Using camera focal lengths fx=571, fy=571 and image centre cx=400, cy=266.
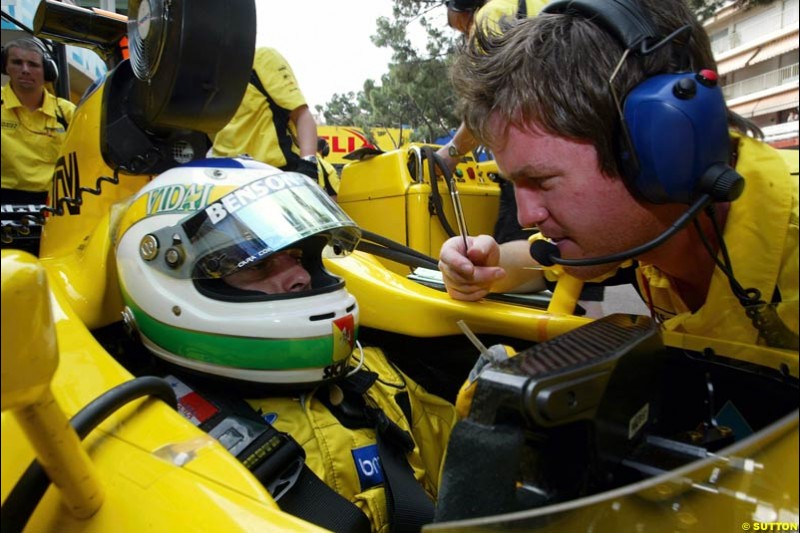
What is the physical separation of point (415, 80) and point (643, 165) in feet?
5.95

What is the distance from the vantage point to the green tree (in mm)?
1360

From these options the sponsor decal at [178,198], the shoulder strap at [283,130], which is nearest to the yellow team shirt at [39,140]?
the sponsor decal at [178,198]

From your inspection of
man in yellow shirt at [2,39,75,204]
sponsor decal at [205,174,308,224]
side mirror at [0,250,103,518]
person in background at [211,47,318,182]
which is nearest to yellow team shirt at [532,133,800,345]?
side mirror at [0,250,103,518]

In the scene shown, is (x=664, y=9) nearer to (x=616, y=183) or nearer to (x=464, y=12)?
(x=616, y=183)

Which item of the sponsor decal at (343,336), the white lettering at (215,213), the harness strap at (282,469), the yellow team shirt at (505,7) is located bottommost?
the harness strap at (282,469)

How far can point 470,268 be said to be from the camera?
1259 millimetres

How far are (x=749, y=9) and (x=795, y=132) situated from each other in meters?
0.14

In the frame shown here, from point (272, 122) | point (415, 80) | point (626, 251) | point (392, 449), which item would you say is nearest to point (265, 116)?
point (272, 122)

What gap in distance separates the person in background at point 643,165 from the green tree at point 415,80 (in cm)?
47

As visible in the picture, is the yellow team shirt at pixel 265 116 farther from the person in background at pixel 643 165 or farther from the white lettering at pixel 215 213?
the person in background at pixel 643 165

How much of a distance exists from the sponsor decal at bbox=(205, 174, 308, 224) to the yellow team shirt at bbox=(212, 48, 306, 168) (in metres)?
1.26

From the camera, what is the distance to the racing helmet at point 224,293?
1.04 metres

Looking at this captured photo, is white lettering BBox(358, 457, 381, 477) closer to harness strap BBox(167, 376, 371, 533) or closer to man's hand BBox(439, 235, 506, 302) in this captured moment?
harness strap BBox(167, 376, 371, 533)

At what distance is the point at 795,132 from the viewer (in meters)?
0.46
